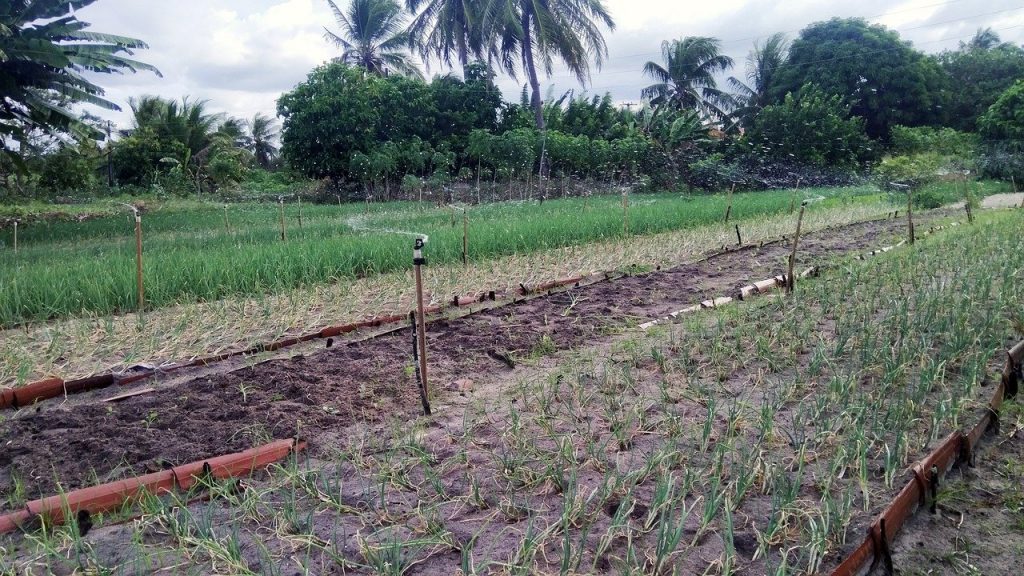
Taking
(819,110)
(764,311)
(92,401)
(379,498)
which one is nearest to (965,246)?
(764,311)

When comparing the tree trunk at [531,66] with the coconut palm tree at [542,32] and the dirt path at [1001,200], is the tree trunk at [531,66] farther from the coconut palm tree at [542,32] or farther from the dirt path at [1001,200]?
the dirt path at [1001,200]

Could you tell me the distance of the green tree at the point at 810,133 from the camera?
2153cm

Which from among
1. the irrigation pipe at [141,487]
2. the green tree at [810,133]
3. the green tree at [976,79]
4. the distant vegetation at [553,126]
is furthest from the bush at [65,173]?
the green tree at [976,79]

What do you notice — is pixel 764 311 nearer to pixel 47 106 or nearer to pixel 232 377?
pixel 232 377

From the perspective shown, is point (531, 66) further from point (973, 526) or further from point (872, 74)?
point (973, 526)

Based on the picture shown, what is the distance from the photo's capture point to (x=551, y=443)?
2.71 m

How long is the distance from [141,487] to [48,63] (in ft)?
30.7

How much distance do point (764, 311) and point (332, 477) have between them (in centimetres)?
315

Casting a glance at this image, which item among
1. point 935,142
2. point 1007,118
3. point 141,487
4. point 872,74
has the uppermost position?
point 872,74

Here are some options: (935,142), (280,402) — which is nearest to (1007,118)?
(935,142)

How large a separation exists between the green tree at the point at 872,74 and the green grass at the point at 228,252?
15.1m

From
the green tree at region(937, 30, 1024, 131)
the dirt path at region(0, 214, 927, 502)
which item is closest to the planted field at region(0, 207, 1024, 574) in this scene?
the dirt path at region(0, 214, 927, 502)

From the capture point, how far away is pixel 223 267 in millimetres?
5586

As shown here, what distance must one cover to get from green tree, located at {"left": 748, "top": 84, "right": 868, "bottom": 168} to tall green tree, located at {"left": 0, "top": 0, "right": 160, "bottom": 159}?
1801 cm
